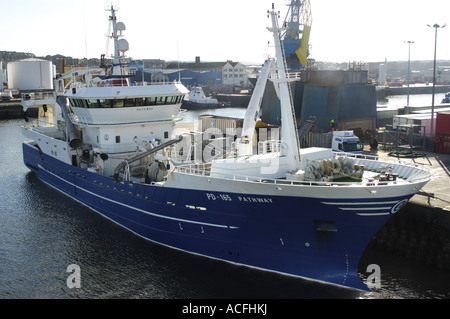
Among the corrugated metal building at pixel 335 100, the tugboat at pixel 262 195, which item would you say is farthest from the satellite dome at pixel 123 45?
the corrugated metal building at pixel 335 100

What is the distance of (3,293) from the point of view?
1548 cm

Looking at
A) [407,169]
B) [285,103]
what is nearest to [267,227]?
[285,103]

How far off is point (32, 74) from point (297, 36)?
64122 mm

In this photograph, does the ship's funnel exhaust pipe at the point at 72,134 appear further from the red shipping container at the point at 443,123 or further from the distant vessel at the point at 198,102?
the distant vessel at the point at 198,102

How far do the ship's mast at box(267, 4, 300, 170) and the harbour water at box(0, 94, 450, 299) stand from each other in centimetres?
418

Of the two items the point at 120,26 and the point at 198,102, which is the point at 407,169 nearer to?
the point at 120,26

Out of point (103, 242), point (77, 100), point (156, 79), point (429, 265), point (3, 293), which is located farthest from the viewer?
point (156, 79)

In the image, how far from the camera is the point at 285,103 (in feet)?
49.7

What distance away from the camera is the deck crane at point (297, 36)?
149ft

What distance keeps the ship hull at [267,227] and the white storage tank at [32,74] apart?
8111 centimetres

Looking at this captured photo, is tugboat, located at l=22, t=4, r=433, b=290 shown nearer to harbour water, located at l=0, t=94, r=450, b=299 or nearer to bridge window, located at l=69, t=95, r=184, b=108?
bridge window, located at l=69, t=95, r=184, b=108
